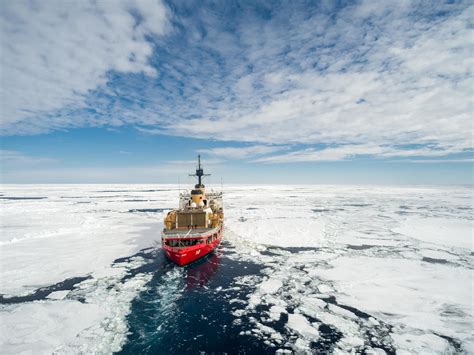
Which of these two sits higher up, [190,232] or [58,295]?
[190,232]

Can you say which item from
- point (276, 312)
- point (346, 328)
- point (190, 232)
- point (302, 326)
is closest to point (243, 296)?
point (276, 312)

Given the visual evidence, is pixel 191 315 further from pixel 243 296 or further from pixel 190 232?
pixel 190 232

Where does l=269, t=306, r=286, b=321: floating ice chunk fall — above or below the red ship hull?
below

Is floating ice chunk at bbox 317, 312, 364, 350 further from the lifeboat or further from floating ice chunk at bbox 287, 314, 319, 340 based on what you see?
the lifeboat

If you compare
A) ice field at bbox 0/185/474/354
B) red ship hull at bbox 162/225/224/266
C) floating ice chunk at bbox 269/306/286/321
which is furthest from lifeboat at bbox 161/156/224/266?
floating ice chunk at bbox 269/306/286/321

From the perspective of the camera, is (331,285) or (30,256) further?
(30,256)

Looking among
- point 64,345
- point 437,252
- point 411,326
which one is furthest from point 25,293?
point 437,252

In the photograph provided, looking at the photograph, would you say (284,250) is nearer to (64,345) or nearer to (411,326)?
(411,326)
